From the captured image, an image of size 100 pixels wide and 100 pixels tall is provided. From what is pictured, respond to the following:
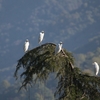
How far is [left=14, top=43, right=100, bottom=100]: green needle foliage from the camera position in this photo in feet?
26.4

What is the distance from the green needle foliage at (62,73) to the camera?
26.4ft

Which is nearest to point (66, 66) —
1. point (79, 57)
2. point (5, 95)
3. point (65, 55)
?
point (65, 55)

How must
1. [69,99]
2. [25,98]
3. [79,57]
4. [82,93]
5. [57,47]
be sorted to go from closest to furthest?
[69,99] → [82,93] → [57,47] → [25,98] → [79,57]

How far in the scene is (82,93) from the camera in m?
8.23

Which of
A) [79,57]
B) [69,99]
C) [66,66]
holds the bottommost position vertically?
[69,99]

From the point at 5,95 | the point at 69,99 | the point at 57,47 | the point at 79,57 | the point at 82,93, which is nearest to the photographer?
the point at 69,99

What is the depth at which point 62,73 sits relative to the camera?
8258 millimetres

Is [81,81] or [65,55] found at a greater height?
[65,55]

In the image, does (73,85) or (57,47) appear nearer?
(73,85)

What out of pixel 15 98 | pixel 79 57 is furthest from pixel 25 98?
pixel 79 57

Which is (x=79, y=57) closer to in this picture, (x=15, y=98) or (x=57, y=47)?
(x=15, y=98)

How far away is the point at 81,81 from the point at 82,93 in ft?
0.88

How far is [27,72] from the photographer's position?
28.7 ft

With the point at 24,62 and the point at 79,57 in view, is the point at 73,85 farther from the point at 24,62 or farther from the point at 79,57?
the point at 79,57
